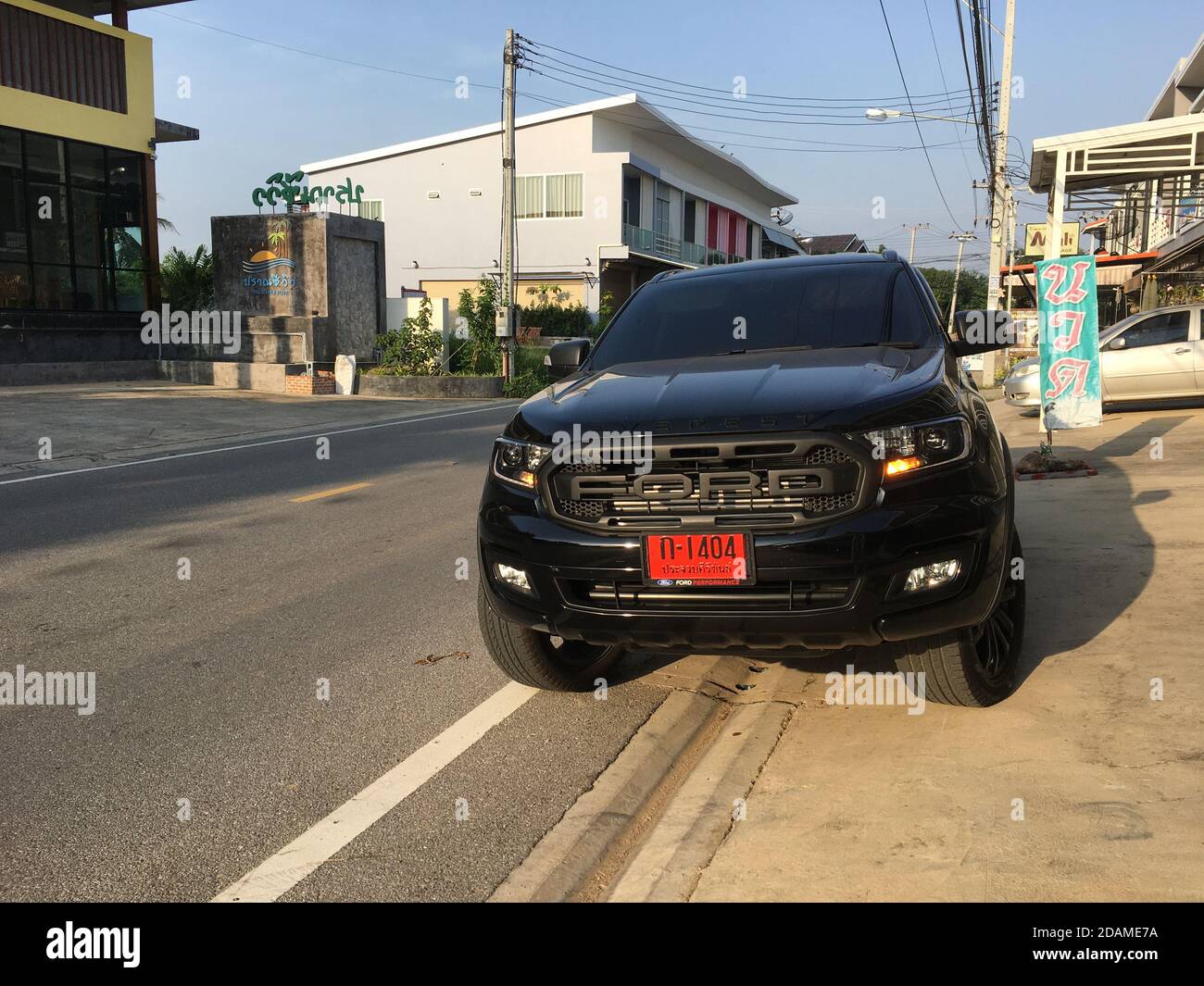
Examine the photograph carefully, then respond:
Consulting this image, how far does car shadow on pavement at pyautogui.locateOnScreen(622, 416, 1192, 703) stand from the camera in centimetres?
504

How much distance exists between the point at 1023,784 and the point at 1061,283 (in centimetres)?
863

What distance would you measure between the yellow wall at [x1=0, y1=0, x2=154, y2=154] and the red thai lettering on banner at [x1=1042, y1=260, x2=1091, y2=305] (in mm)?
21796

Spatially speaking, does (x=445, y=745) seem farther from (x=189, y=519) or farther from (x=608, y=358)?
(x=189, y=519)

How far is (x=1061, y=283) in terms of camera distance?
1094 cm

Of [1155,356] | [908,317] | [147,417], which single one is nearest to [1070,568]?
[908,317]

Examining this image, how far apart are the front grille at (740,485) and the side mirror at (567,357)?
1.78 m

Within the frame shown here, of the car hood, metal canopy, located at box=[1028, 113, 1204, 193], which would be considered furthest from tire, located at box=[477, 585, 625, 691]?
metal canopy, located at box=[1028, 113, 1204, 193]

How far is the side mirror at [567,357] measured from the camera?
17.7 feet

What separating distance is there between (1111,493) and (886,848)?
6.99 m

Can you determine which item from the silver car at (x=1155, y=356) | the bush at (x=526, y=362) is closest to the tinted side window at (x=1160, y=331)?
the silver car at (x=1155, y=356)

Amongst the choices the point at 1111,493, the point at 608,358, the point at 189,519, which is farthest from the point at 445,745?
the point at 1111,493

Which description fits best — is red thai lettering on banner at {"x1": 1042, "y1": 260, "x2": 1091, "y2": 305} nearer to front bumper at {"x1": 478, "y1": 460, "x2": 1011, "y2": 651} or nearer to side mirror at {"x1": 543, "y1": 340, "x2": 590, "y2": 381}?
side mirror at {"x1": 543, "y1": 340, "x2": 590, "y2": 381}

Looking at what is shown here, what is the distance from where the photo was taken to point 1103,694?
439 centimetres
